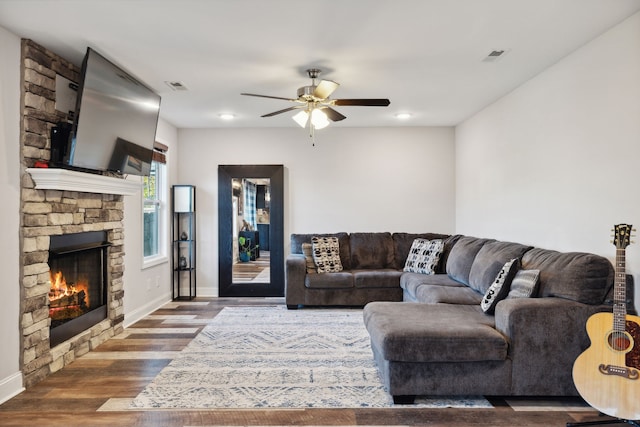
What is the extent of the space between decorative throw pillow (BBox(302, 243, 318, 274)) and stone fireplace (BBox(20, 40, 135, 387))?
2400 mm

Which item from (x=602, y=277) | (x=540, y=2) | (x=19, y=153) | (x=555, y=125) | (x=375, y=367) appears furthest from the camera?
(x=555, y=125)

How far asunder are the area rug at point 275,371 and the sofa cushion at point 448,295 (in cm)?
69

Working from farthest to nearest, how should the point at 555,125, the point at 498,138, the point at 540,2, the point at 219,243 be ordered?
the point at 219,243
the point at 498,138
the point at 555,125
the point at 540,2

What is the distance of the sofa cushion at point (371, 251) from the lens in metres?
5.78

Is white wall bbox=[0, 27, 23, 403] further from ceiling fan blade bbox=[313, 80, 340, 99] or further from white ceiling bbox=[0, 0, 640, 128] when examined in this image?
ceiling fan blade bbox=[313, 80, 340, 99]

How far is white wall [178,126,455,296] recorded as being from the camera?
20.3 feet

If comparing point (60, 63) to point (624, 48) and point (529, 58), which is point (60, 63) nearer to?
point (529, 58)

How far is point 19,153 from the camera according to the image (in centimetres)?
293

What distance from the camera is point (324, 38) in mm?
3000

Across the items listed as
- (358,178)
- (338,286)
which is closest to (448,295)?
(338,286)

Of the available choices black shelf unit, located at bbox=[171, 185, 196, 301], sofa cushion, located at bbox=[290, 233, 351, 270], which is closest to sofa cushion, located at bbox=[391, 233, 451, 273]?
sofa cushion, located at bbox=[290, 233, 351, 270]

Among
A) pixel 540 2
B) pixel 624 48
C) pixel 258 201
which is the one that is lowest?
pixel 258 201

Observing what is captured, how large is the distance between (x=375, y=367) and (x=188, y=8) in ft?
9.05

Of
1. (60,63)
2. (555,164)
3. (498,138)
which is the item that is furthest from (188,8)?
(498,138)
